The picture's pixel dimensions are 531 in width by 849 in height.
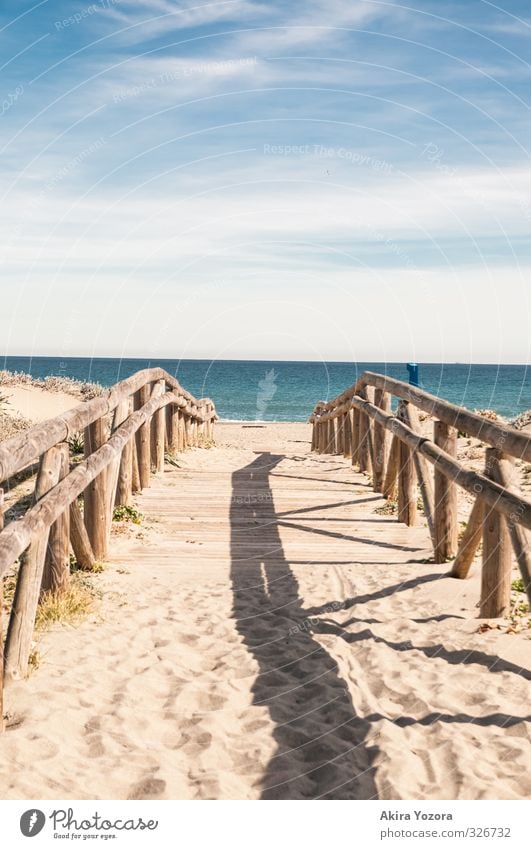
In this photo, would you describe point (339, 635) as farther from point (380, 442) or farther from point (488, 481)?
point (380, 442)

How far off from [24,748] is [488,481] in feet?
10.3

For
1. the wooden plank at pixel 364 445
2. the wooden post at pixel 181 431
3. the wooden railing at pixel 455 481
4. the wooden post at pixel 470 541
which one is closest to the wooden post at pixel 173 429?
the wooden post at pixel 181 431

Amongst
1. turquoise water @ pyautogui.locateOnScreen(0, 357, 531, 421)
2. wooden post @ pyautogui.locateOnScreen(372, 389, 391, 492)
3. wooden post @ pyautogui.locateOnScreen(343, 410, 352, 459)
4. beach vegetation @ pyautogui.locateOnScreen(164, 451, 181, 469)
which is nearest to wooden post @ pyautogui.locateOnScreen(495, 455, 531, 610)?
wooden post @ pyautogui.locateOnScreen(372, 389, 391, 492)

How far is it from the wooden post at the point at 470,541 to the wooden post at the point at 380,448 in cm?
418

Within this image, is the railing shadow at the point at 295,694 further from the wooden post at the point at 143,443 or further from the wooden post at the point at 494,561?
the wooden post at the point at 143,443

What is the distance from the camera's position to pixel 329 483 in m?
11.9

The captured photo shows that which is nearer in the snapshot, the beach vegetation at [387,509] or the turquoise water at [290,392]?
the beach vegetation at [387,509]

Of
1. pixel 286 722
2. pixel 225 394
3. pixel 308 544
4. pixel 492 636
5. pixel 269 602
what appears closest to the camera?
pixel 286 722

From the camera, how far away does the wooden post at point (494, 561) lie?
5262mm

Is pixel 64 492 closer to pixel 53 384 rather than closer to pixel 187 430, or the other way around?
pixel 187 430

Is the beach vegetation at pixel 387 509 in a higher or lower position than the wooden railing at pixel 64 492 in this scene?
lower

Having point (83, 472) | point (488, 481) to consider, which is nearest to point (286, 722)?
point (488, 481)

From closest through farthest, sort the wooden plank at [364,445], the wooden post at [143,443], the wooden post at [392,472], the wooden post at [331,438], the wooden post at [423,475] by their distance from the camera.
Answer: the wooden post at [423,475]
the wooden post at [392,472]
the wooden post at [143,443]
the wooden plank at [364,445]
the wooden post at [331,438]

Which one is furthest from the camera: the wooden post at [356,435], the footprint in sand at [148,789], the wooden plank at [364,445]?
the wooden post at [356,435]
